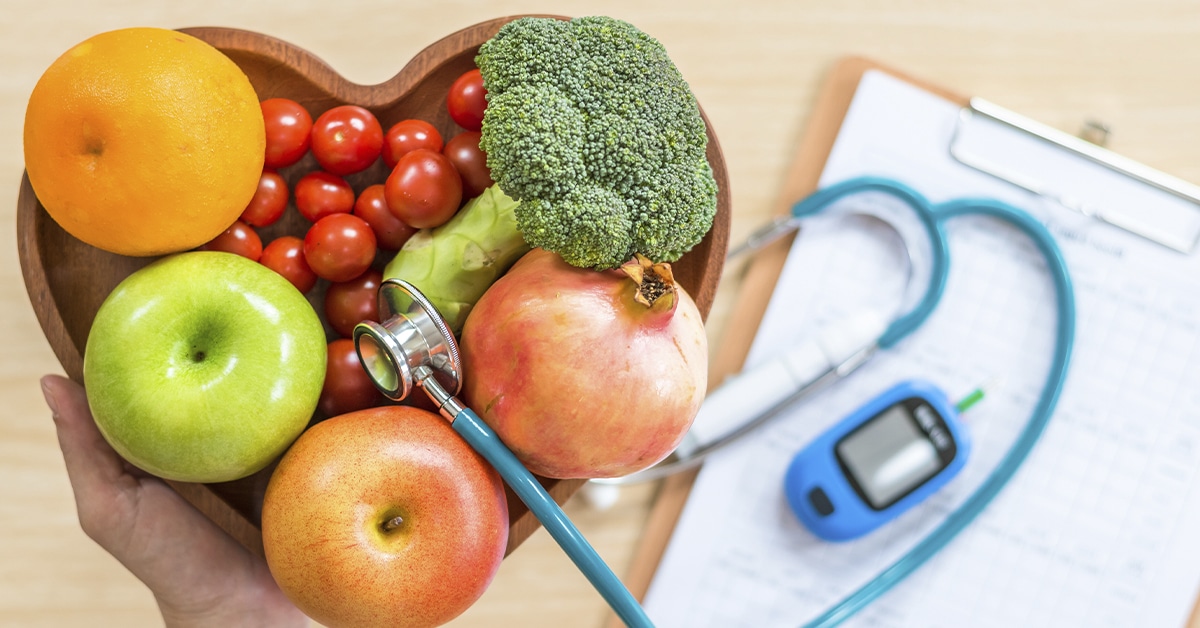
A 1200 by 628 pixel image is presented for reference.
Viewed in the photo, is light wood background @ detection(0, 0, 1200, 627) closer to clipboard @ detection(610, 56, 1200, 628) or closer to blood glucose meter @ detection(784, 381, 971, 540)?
clipboard @ detection(610, 56, 1200, 628)

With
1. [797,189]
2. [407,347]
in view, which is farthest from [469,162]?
[797,189]

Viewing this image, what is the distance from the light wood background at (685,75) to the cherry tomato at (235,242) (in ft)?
0.80

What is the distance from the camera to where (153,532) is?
716 mm

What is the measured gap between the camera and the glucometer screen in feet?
2.68

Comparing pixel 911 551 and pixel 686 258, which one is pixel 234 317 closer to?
Result: pixel 686 258

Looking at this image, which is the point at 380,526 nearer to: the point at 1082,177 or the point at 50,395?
the point at 50,395

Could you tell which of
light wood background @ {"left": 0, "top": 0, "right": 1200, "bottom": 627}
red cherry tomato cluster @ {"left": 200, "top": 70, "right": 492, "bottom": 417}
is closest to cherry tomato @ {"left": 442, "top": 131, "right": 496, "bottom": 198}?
red cherry tomato cluster @ {"left": 200, "top": 70, "right": 492, "bottom": 417}

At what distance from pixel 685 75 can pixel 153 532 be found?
66 cm

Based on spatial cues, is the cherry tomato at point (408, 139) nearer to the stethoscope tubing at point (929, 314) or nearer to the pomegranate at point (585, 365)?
the pomegranate at point (585, 365)

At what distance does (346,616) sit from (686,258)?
370 mm

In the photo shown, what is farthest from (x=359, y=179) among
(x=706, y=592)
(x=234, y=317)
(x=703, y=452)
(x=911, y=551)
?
(x=911, y=551)

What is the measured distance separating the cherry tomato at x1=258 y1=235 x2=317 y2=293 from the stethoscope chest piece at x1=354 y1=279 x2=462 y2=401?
0.30 ft

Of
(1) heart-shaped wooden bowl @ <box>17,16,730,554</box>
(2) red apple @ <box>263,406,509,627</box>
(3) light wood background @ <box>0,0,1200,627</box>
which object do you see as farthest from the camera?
(3) light wood background @ <box>0,0,1200,627</box>

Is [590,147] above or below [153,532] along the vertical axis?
above
